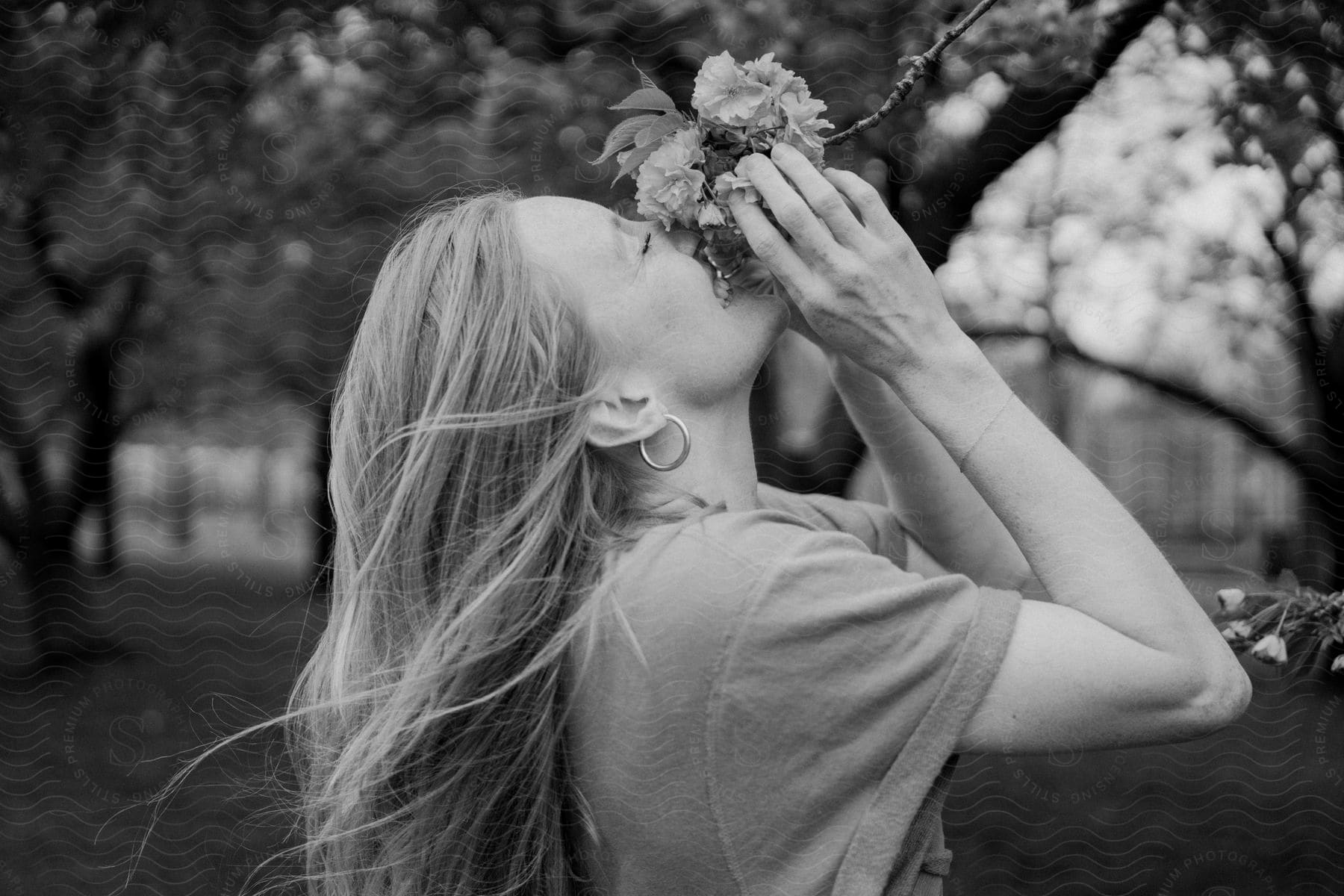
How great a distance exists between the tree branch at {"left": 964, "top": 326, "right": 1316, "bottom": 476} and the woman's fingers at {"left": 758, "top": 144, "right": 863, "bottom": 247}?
5.02 ft

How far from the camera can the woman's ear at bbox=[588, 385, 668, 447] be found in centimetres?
71

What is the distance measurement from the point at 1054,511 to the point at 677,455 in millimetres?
257

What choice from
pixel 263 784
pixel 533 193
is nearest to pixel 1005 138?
Result: pixel 533 193

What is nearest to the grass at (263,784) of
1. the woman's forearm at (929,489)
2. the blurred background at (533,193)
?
the blurred background at (533,193)

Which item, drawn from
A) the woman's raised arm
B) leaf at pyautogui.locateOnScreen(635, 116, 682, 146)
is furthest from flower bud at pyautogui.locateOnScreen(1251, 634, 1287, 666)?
leaf at pyautogui.locateOnScreen(635, 116, 682, 146)

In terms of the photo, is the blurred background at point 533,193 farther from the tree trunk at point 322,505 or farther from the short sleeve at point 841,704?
the short sleeve at point 841,704

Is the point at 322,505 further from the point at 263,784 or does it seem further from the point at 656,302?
the point at 656,302

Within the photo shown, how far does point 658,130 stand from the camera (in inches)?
30.6

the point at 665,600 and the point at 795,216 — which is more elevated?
the point at 795,216

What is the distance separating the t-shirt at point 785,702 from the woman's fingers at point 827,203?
0.20 meters

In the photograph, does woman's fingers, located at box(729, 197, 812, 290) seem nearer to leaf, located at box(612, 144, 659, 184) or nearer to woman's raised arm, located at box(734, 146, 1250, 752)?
woman's raised arm, located at box(734, 146, 1250, 752)

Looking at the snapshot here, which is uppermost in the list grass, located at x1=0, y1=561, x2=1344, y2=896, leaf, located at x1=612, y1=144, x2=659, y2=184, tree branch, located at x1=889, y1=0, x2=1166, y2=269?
leaf, located at x1=612, y1=144, x2=659, y2=184

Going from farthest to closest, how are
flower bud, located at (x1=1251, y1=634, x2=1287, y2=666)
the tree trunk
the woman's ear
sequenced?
the tree trunk < flower bud, located at (x1=1251, y1=634, x2=1287, y2=666) < the woman's ear

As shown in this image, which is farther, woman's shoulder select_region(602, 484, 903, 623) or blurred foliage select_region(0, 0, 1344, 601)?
blurred foliage select_region(0, 0, 1344, 601)
